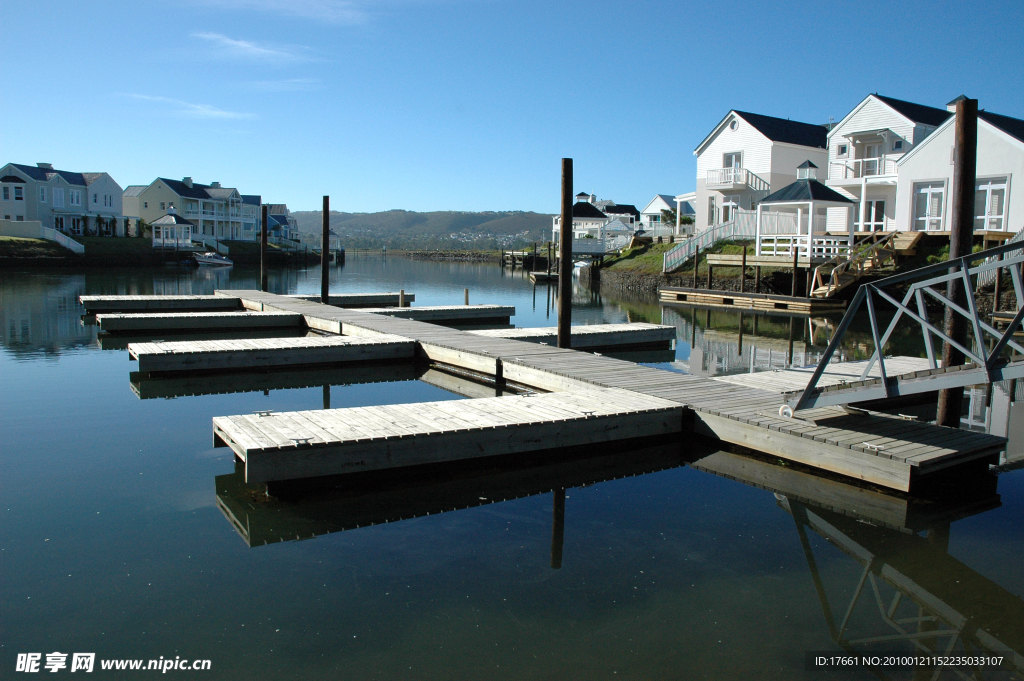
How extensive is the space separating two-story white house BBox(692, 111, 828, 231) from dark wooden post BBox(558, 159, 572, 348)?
100 feet

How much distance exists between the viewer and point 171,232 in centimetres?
7381

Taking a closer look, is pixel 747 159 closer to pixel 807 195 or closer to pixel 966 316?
pixel 807 195

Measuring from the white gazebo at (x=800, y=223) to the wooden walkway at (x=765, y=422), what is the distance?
66.0 ft

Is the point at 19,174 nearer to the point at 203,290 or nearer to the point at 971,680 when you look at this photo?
the point at 203,290

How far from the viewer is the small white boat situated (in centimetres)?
6409

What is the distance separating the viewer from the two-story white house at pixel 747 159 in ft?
141

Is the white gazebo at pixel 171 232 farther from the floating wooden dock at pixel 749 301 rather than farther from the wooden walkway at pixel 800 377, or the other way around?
the wooden walkway at pixel 800 377

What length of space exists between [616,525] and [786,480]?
2327 millimetres

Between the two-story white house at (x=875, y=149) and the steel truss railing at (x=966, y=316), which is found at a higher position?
the two-story white house at (x=875, y=149)

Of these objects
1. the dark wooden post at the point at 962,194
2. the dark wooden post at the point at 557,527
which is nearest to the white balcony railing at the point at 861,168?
the dark wooden post at the point at 962,194

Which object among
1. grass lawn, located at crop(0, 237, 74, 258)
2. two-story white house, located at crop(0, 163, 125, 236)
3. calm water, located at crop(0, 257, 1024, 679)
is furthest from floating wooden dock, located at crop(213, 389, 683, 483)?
two-story white house, located at crop(0, 163, 125, 236)

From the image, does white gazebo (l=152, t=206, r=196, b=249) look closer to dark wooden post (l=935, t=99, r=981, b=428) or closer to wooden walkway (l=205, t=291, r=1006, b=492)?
wooden walkway (l=205, t=291, r=1006, b=492)

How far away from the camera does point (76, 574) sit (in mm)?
5840

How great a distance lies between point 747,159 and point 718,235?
6889 mm
